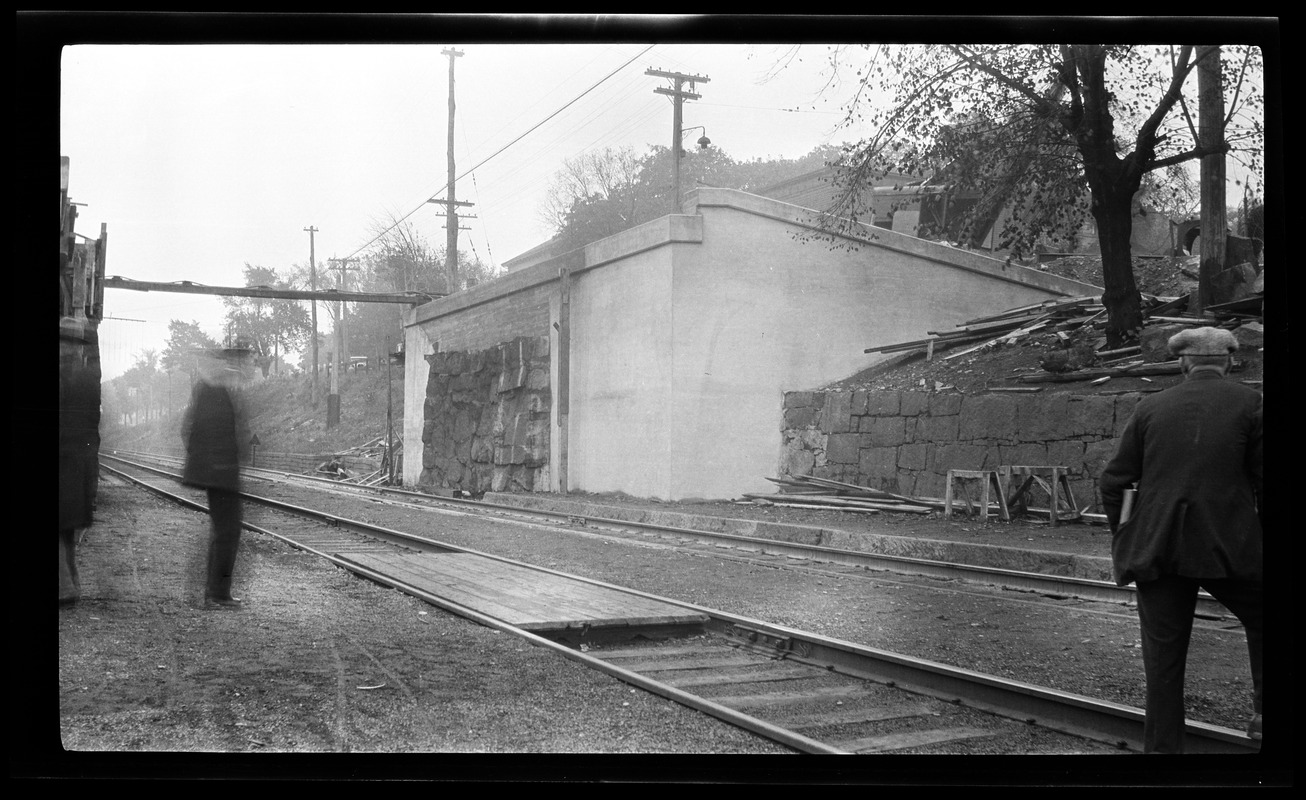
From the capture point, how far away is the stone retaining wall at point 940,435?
12398mm

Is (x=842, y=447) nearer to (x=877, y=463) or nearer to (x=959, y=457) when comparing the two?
(x=877, y=463)

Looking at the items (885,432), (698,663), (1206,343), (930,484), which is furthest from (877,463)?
(1206,343)

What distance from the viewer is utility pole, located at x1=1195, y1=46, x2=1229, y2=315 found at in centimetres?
1148

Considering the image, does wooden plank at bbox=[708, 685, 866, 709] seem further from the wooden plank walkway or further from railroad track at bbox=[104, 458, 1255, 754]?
the wooden plank walkway

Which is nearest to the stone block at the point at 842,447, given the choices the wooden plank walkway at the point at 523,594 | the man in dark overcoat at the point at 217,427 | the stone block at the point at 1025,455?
the stone block at the point at 1025,455

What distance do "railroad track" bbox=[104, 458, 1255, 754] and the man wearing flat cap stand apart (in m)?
0.49

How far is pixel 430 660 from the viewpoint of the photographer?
589 centimetres

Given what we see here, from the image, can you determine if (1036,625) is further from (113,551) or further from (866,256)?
(866,256)

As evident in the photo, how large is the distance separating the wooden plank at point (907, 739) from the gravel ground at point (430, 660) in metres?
0.35

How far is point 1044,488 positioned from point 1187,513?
30.2ft

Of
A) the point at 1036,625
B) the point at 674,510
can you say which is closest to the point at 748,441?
the point at 674,510

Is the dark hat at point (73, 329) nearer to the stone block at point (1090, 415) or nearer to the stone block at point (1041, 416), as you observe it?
the stone block at point (1090, 415)

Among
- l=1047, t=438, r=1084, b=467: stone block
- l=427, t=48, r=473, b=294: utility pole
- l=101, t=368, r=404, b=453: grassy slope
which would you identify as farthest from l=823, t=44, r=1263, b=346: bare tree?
l=427, t=48, r=473, b=294: utility pole
